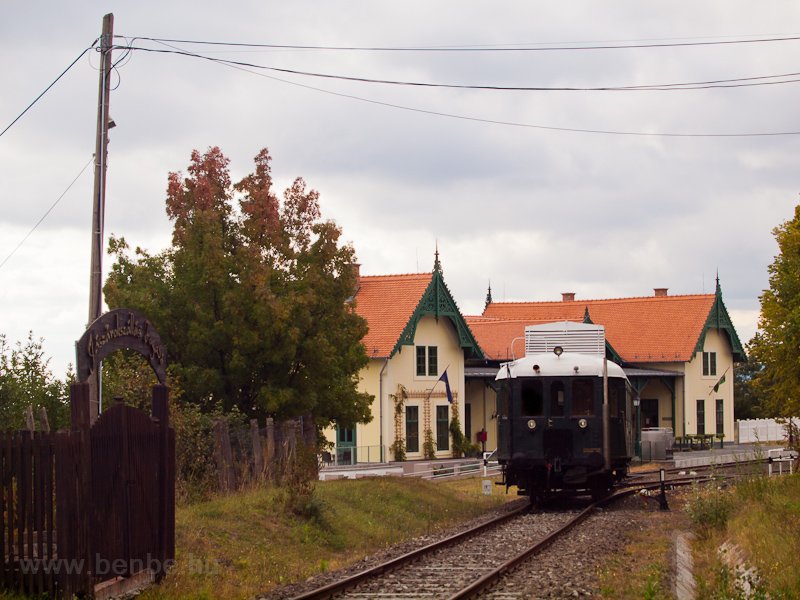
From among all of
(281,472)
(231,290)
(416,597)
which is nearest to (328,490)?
(281,472)

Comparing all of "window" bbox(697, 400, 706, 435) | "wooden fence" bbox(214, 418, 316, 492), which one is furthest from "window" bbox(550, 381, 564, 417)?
"window" bbox(697, 400, 706, 435)

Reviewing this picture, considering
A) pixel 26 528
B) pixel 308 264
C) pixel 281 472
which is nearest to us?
pixel 26 528

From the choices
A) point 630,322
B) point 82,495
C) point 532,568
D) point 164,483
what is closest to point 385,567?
point 532,568

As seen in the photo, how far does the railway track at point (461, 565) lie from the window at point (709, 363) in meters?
40.5

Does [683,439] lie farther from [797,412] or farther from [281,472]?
[281,472]

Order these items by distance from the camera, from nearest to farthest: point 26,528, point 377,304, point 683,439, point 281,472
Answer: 1. point 26,528
2. point 281,472
3. point 377,304
4. point 683,439

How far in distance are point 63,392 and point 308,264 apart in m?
6.52

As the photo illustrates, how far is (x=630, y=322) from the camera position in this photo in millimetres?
60781

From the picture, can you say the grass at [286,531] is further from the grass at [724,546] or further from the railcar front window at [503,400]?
the grass at [724,546]

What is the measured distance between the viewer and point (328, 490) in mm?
21500

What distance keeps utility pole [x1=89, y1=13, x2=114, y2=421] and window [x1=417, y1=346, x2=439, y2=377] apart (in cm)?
3023

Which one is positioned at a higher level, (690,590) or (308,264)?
(308,264)

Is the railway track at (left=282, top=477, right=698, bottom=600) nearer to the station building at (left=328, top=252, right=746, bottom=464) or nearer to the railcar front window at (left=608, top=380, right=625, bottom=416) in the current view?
the railcar front window at (left=608, top=380, right=625, bottom=416)

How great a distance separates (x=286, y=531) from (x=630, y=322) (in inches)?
1831
